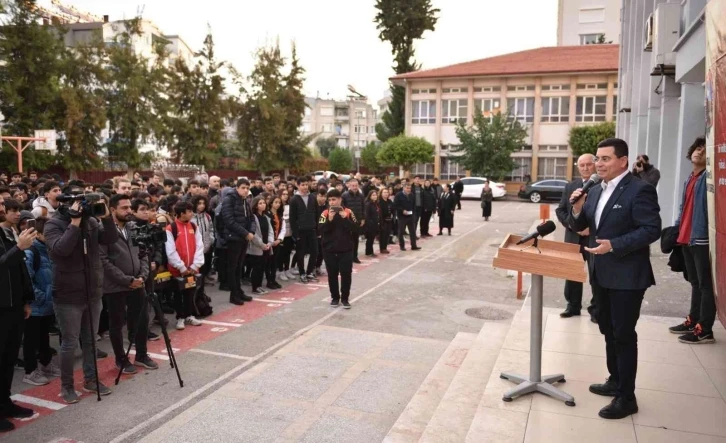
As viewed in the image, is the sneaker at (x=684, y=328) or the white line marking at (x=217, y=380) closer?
the white line marking at (x=217, y=380)

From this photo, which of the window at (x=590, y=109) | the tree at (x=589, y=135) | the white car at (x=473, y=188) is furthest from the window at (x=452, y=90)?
the white car at (x=473, y=188)

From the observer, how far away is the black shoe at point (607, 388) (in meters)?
4.57

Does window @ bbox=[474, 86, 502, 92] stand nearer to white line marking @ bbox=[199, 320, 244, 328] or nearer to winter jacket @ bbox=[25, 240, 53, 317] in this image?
white line marking @ bbox=[199, 320, 244, 328]

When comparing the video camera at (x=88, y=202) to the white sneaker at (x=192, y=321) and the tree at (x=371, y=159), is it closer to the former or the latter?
the white sneaker at (x=192, y=321)

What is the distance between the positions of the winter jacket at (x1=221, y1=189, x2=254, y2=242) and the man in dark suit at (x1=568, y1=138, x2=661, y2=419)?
19.7 feet

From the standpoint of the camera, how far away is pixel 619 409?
13.7 ft

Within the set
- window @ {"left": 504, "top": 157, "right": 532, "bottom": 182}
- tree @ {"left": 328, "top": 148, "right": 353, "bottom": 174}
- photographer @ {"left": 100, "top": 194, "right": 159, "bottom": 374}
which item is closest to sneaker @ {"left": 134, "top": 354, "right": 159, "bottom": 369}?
photographer @ {"left": 100, "top": 194, "right": 159, "bottom": 374}

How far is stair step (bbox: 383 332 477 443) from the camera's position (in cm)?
452

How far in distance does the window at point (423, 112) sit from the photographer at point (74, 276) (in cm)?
4284

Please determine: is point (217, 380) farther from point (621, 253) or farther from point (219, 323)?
point (621, 253)

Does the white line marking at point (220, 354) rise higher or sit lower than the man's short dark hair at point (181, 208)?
lower

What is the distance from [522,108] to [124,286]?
4219 centimetres

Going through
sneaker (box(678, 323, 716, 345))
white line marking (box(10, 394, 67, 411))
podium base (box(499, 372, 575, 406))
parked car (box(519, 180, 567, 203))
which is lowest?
white line marking (box(10, 394, 67, 411))

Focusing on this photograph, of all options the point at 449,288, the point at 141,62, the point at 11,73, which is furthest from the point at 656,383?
the point at 141,62
